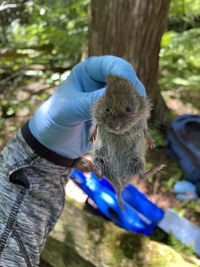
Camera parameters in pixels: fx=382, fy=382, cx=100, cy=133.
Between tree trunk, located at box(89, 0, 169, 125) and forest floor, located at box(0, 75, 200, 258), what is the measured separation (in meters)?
0.83

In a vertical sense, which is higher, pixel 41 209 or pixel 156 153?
pixel 41 209

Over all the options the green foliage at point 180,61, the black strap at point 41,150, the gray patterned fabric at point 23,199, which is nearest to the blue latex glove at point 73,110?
the black strap at point 41,150

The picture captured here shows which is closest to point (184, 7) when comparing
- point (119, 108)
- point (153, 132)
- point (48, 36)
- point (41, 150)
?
point (48, 36)

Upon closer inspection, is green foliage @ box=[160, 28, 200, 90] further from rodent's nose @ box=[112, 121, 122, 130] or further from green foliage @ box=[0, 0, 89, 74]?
rodent's nose @ box=[112, 121, 122, 130]

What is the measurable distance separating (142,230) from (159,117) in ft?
5.02

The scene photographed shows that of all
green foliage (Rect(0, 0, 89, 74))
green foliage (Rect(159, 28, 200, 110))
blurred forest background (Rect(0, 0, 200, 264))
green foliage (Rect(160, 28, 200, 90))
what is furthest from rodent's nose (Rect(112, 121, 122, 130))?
green foliage (Rect(0, 0, 89, 74))

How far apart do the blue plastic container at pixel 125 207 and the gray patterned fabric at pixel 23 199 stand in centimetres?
83

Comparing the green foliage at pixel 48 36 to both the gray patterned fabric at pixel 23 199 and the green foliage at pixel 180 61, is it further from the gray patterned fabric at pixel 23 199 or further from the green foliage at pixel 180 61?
the gray patterned fabric at pixel 23 199

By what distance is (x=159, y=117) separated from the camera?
4211mm

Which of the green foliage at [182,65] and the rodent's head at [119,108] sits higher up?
the rodent's head at [119,108]

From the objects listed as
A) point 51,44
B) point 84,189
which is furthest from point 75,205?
point 51,44

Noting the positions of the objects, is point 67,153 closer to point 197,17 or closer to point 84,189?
point 84,189

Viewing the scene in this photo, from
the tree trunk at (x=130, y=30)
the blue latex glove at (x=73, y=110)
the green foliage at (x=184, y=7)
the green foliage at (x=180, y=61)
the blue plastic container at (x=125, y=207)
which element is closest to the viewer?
the blue latex glove at (x=73, y=110)

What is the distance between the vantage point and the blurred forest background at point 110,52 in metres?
3.45
